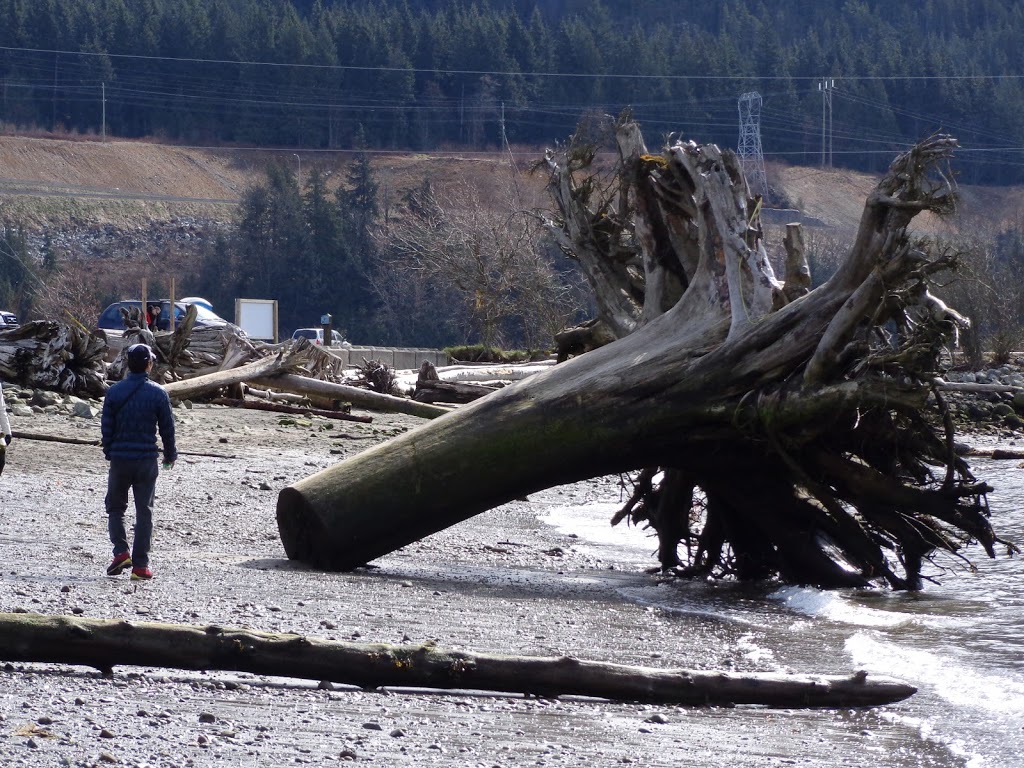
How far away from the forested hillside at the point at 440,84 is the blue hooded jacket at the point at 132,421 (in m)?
90.6

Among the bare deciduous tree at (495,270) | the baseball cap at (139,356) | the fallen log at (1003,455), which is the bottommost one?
the fallen log at (1003,455)

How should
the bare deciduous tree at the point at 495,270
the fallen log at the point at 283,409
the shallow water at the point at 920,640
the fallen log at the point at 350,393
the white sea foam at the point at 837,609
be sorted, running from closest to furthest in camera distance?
the shallow water at the point at 920,640 → the white sea foam at the point at 837,609 → the fallen log at the point at 350,393 → the fallen log at the point at 283,409 → the bare deciduous tree at the point at 495,270

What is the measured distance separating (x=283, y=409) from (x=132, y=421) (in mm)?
12108

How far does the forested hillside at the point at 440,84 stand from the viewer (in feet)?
→ 330

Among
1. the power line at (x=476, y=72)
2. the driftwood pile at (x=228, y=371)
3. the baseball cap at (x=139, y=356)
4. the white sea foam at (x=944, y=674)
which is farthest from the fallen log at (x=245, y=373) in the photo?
the power line at (x=476, y=72)

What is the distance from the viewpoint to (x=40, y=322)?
1755 cm

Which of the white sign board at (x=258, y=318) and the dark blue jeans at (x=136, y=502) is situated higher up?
the white sign board at (x=258, y=318)

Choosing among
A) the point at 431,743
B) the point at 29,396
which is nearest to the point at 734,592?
the point at 431,743

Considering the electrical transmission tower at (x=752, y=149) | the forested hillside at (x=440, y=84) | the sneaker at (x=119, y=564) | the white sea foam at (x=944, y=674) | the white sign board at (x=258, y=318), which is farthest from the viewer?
the forested hillside at (x=440, y=84)

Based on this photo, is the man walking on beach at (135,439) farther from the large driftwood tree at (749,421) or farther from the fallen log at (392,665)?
the fallen log at (392,665)

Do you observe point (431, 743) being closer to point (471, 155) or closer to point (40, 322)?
point (40, 322)

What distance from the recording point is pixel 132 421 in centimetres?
838

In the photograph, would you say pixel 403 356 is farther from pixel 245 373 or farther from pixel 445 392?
pixel 245 373

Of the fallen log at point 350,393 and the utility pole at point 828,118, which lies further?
the utility pole at point 828,118
